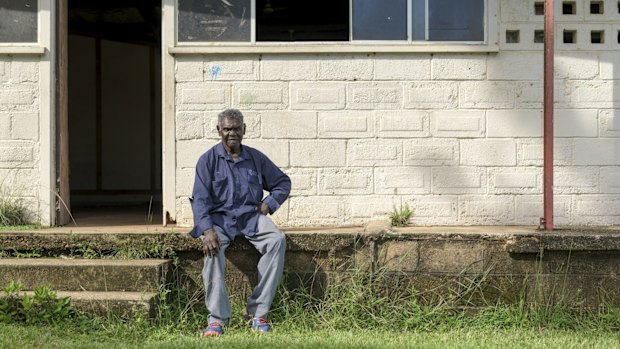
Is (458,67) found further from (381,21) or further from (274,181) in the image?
(274,181)

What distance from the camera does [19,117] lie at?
21.7ft

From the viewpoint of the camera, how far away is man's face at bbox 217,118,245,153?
5.40 metres

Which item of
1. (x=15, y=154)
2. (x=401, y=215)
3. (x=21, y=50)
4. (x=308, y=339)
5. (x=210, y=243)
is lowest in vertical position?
(x=308, y=339)

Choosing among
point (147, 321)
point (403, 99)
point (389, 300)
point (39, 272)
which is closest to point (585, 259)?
point (389, 300)

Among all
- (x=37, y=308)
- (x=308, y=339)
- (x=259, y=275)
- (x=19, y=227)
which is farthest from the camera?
(x=19, y=227)

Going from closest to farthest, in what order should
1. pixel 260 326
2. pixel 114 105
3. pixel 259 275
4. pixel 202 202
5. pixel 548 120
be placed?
1. pixel 260 326
2. pixel 202 202
3. pixel 259 275
4. pixel 548 120
5. pixel 114 105

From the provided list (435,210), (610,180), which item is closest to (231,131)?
(435,210)

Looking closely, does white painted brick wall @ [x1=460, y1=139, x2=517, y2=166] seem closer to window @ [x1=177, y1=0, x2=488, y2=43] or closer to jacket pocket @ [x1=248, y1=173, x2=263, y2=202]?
window @ [x1=177, y1=0, x2=488, y2=43]

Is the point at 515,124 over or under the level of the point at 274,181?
over

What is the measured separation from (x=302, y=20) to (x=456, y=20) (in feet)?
4.49

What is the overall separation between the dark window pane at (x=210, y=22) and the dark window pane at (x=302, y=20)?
145 mm

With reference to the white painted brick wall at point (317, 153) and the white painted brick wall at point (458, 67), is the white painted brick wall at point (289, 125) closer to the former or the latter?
the white painted brick wall at point (317, 153)

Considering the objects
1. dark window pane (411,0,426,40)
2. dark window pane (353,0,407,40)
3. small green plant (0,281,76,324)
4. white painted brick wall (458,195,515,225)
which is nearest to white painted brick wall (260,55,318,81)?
dark window pane (353,0,407,40)

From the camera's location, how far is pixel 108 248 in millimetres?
5746
